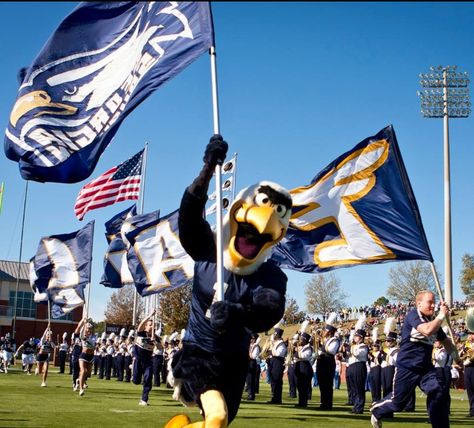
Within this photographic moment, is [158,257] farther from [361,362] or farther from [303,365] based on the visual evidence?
[361,362]

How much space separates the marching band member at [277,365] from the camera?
62.1ft

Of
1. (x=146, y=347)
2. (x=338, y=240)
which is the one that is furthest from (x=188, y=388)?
(x=146, y=347)

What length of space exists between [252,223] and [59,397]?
13462 millimetres

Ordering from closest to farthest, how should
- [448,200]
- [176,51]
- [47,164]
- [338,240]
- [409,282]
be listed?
1. [176,51]
2. [47,164]
3. [338,240]
4. [448,200]
5. [409,282]

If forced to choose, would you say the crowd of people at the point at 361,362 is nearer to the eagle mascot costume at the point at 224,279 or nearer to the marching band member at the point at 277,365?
the marching band member at the point at 277,365

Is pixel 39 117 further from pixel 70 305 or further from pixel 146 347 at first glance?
pixel 70 305

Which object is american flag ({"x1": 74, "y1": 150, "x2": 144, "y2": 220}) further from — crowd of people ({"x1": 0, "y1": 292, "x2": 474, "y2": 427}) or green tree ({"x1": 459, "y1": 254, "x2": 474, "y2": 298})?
green tree ({"x1": 459, "y1": 254, "x2": 474, "y2": 298})

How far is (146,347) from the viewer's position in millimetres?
17141

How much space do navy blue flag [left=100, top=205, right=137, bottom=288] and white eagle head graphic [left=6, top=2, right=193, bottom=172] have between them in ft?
49.7

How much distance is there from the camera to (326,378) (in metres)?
17.8

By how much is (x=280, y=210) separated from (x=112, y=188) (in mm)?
18241

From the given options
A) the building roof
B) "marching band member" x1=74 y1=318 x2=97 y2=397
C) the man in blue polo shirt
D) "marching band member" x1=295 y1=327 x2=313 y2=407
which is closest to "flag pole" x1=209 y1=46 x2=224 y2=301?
the man in blue polo shirt

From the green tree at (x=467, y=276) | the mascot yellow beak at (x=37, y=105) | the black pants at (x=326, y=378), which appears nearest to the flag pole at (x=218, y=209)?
the mascot yellow beak at (x=37, y=105)

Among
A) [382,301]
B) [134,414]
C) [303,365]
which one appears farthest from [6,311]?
[134,414]
